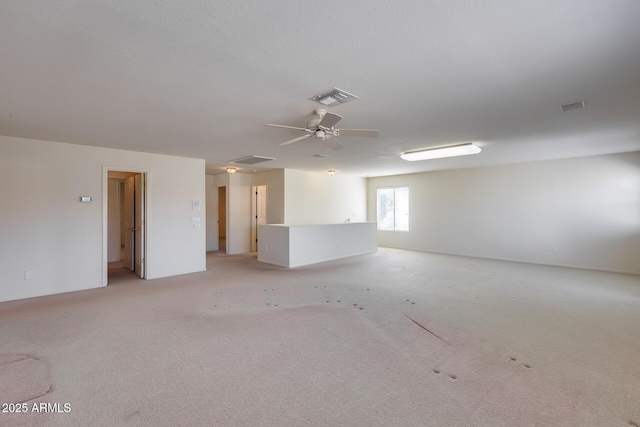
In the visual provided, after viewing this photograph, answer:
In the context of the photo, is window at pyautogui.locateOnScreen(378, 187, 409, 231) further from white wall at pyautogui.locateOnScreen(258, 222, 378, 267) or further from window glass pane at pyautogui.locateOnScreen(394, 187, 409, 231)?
white wall at pyautogui.locateOnScreen(258, 222, 378, 267)

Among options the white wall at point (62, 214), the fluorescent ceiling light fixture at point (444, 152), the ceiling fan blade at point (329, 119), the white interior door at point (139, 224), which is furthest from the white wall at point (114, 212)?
the fluorescent ceiling light fixture at point (444, 152)

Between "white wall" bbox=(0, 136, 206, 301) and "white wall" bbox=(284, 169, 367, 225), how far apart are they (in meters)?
3.28

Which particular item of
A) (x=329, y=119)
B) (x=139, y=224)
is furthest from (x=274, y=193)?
(x=329, y=119)

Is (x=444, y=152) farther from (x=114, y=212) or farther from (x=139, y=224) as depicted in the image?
(x=114, y=212)

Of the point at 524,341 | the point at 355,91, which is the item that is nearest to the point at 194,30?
the point at 355,91

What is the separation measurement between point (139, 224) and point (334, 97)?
4974mm

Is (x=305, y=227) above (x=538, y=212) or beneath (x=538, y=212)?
beneath

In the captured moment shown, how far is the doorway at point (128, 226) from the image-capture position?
563 cm

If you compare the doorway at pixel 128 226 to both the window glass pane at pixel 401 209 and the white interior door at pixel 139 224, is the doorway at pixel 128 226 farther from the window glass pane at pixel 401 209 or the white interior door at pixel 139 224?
the window glass pane at pixel 401 209

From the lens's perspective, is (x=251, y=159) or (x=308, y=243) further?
(x=308, y=243)

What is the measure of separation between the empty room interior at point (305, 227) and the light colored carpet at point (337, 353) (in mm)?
25

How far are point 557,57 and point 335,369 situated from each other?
10.2 feet

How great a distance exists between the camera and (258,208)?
9.27 meters

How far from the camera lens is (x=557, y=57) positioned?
2225mm
